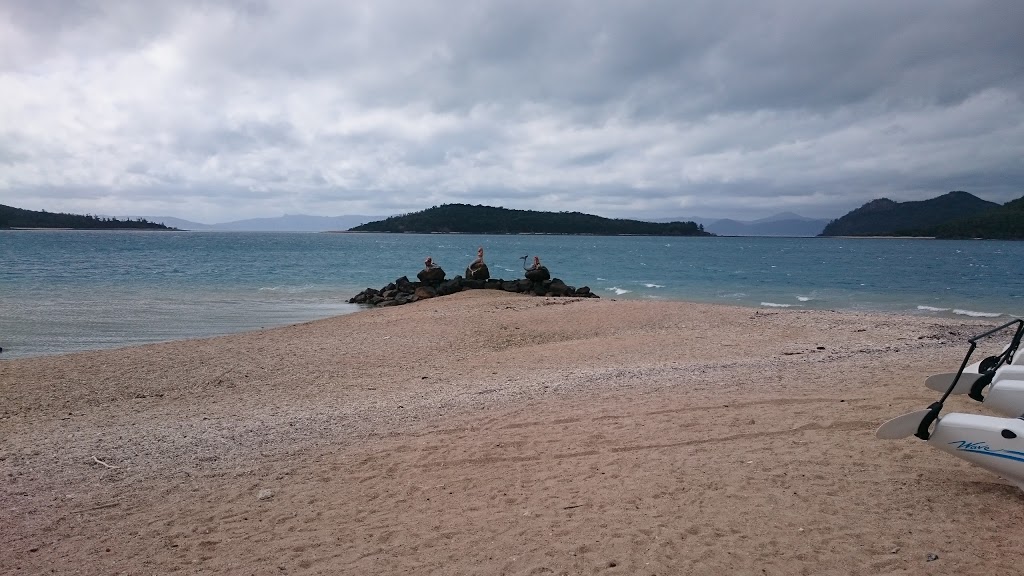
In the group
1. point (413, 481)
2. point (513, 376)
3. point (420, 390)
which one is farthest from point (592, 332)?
point (413, 481)

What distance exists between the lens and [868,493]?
210 inches

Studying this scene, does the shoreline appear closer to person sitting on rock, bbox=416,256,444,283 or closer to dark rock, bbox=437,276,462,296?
dark rock, bbox=437,276,462,296

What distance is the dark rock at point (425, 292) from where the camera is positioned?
26.1 metres

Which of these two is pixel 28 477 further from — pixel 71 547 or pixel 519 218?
pixel 519 218

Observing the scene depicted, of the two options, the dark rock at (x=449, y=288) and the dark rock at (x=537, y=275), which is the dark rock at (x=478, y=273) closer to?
the dark rock at (x=449, y=288)

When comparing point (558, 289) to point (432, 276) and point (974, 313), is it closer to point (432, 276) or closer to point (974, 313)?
point (432, 276)

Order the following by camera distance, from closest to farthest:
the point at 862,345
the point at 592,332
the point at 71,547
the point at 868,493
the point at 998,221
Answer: the point at 71,547 → the point at 868,493 → the point at 862,345 → the point at 592,332 → the point at 998,221

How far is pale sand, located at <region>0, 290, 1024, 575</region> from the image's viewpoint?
455 centimetres

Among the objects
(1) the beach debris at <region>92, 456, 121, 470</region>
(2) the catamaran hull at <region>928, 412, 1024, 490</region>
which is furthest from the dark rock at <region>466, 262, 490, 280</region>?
(2) the catamaran hull at <region>928, 412, 1024, 490</region>

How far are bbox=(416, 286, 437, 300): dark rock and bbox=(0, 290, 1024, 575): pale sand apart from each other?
1411 cm

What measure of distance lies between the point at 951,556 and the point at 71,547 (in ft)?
19.7

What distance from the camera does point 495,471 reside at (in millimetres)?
6109

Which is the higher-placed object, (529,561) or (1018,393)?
(1018,393)

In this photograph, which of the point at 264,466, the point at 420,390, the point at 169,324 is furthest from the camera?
the point at 169,324
